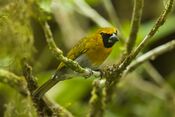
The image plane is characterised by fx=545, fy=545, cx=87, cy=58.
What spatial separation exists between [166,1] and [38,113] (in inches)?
38.5

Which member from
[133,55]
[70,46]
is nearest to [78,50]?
[133,55]

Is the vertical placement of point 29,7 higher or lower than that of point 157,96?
higher

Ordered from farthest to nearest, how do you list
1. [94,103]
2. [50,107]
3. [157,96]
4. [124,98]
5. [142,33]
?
[124,98] < [157,96] < [142,33] < [94,103] < [50,107]

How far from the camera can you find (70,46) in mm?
5723

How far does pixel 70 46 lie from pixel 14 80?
2505 millimetres

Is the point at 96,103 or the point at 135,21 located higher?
the point at 135,21

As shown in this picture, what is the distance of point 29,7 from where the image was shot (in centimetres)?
301

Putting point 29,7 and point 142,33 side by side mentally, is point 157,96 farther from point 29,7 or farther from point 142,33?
point 29,7

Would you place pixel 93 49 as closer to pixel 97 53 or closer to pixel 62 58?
pixel 97 53

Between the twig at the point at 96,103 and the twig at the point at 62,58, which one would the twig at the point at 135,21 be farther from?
the twig at the point at 62,58

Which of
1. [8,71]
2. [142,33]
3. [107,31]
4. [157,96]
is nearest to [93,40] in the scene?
[107,31]

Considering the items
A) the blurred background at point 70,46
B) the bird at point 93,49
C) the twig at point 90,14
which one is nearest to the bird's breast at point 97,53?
the bird at point 93,49

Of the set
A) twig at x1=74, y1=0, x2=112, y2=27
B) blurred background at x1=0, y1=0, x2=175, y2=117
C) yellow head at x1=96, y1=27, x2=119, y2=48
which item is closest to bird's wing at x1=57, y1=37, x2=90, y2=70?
yellow head at x1=96, y1=27, x2=119, y2=48

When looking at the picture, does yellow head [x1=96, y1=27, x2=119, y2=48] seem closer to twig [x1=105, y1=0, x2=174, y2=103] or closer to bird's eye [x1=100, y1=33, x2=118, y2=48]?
bird's eye [x1=100, y1=33, x2=118, y2=48]
